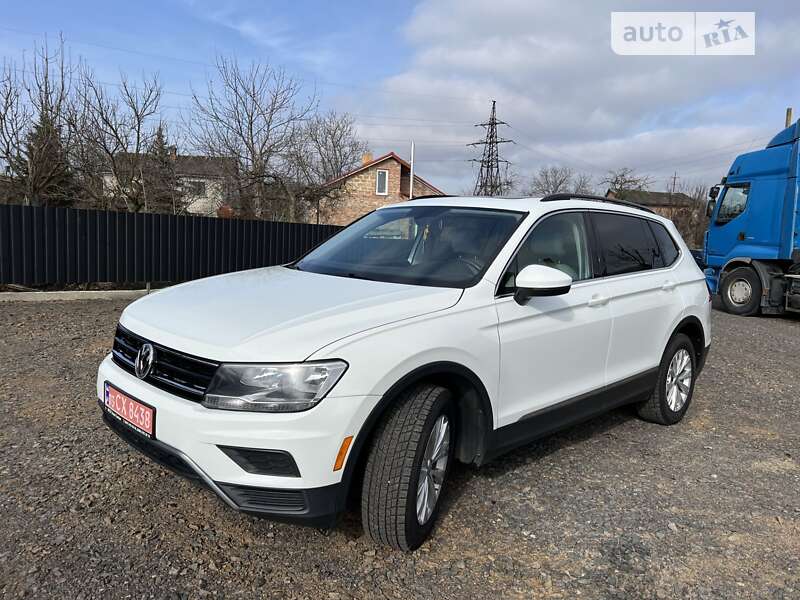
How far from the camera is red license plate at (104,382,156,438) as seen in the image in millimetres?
2455

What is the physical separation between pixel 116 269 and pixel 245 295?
8.73 meters

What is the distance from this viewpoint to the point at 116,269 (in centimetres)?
1050

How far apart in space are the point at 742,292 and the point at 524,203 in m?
10.5

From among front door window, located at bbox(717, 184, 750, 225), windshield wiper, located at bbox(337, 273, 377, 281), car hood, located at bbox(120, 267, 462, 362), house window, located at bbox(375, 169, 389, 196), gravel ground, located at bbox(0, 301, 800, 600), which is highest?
house window, located at bbox(375, 169, 389, 196)

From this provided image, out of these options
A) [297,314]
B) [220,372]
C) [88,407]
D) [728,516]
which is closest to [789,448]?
[728,516]

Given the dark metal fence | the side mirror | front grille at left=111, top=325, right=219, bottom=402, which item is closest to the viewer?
front grille at left=111, top=325, right=219, bottom=402

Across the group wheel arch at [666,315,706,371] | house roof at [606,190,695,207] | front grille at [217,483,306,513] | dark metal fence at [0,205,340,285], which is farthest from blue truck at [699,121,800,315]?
house roof at [606,190,695,207]

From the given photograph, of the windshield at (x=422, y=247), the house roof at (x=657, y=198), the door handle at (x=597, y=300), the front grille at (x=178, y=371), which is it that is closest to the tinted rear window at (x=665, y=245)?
the door handle at (x=597, y=300)

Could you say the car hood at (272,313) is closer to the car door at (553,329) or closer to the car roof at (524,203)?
the car door at (553,329)

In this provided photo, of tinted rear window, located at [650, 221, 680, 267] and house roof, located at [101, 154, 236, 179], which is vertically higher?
house roof, located at [101, 154, 236, 179]

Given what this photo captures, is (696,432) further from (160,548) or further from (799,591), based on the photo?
(160,548)

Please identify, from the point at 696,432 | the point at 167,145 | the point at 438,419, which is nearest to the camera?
the point at 438,419

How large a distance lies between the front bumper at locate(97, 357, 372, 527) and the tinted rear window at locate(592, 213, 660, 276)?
2.33m

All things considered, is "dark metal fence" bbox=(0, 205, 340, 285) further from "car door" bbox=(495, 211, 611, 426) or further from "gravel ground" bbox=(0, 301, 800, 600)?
"car door" bbox=(495, 211, 611, 426)
